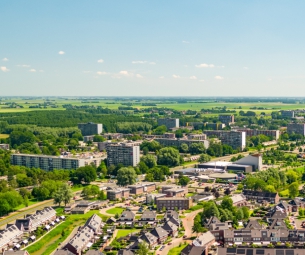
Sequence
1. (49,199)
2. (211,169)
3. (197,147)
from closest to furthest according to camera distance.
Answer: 1. (49,199)
2. (211,169)
3. (197,147)

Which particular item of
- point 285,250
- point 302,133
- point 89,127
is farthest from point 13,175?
point 302,133

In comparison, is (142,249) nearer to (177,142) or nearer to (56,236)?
(56,236)

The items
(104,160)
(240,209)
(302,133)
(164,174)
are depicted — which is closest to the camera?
(240,209)

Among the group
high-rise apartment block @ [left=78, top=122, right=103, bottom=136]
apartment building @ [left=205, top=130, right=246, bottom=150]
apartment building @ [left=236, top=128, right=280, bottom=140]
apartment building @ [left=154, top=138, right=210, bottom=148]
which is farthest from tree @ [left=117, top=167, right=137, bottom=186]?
high-rise apartment block @ [left=78, top=122, right=103, bottom=136]

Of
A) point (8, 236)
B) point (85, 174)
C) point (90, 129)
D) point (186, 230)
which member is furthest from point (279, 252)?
point (90, 129)

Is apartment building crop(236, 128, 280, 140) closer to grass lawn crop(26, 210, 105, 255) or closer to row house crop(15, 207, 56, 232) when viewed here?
grass lawn crop(26, 210, 105, 255)

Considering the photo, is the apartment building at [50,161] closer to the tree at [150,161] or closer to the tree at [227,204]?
the tree at [150,161]

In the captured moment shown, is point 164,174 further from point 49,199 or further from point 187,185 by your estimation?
point 49,199
